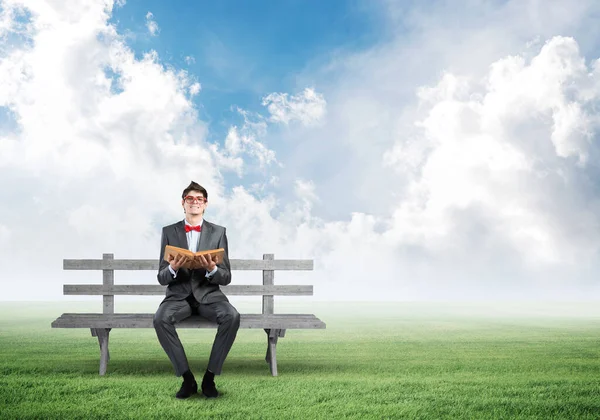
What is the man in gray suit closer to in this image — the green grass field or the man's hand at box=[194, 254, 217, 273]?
the man's hand at box=[194, 254, 217, 273]

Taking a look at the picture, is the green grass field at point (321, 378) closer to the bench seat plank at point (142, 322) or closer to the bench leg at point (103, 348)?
the bench leg at point (103, 348)

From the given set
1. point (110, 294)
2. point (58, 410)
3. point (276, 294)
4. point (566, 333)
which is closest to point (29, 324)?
point (110, 294)

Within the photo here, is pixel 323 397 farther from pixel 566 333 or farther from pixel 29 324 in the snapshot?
pixel 29 324

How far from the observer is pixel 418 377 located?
6707mm

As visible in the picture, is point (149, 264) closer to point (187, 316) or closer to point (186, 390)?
point (187, 316)

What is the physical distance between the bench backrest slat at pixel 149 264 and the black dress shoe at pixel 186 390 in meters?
2.04

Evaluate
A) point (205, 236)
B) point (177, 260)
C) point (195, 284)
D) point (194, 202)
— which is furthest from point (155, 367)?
point (194, 202)

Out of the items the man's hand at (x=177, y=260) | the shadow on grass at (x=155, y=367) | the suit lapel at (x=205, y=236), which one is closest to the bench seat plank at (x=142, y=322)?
the shadow on grass at (x=155, y=367)

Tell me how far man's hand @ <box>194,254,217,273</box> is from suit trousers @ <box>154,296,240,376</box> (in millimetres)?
519

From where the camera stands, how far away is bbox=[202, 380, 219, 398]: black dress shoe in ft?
17.9

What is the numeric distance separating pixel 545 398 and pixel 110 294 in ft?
16.5

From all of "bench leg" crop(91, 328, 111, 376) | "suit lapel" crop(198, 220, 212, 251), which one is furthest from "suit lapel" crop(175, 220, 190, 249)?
"bench leg" crop(91, 328, 111, 376)

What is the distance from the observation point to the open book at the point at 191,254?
5.54m

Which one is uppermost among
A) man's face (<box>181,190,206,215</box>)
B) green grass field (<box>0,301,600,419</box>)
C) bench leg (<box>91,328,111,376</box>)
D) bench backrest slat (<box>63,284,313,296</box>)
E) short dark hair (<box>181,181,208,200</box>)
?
short dark hair (<box>181,181,208,200</box>)
